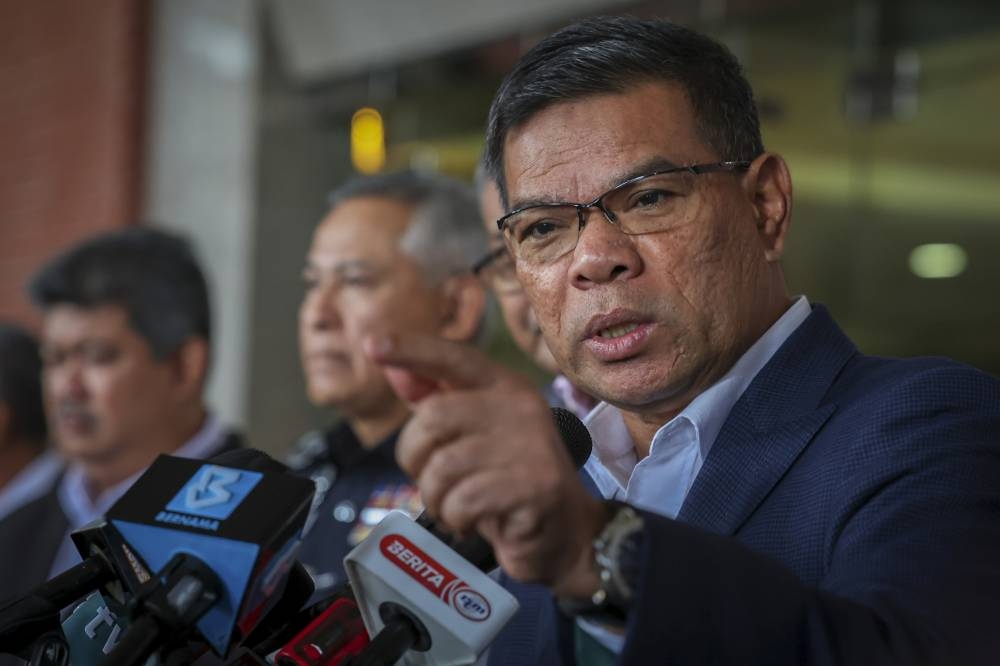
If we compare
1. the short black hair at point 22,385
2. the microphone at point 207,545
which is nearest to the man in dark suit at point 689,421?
the microphone at point 207,545

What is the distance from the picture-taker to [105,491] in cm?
434

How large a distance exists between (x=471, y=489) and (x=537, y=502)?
0.06m

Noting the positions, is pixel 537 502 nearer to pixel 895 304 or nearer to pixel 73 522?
pixel 73 522

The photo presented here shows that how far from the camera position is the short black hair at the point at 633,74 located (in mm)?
1922

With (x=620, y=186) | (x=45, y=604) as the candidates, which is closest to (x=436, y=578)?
(x=45, y=604)

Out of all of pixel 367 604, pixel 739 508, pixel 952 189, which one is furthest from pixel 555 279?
pixel 952 189

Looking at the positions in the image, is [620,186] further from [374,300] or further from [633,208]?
[374,300]

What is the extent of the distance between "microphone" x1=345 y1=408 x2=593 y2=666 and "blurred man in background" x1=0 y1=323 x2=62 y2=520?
3.58m

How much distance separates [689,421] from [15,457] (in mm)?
3604

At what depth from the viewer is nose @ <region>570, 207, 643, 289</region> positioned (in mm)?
1876

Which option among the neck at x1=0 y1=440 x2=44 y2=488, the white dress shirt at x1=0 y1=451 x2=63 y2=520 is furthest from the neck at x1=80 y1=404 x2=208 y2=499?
the neck at x1=0 y1=440 x2=44 y2=488

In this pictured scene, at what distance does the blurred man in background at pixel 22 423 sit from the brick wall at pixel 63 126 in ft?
6.40

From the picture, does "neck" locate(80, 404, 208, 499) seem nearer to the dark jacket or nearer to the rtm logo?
the dark jacket

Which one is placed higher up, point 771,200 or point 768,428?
point 771,200
